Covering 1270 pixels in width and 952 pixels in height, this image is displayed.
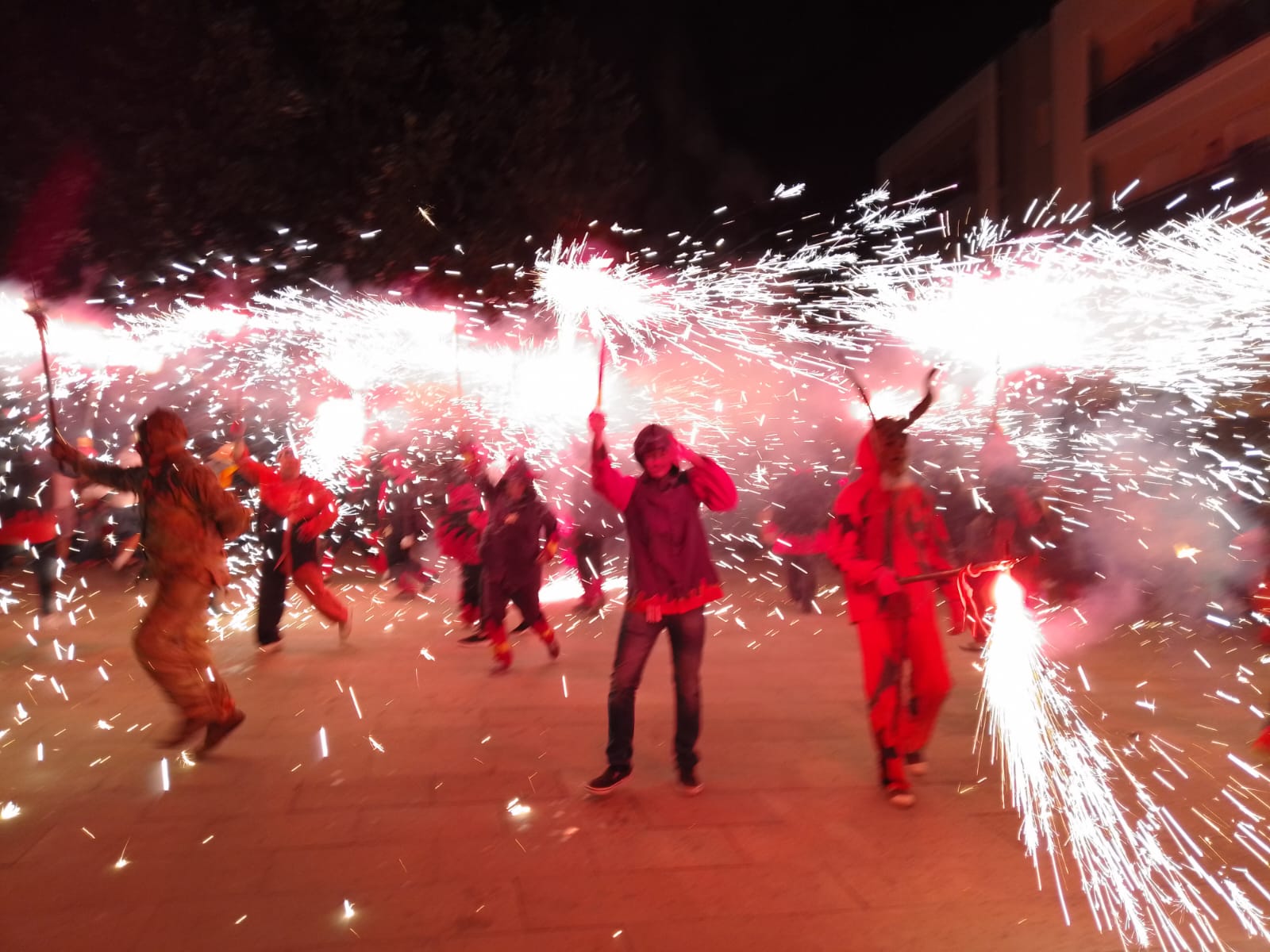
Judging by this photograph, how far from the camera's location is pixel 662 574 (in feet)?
15.6

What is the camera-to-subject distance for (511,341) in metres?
14.4

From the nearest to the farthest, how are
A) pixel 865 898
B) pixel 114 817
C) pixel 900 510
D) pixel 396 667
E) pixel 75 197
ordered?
pixel 865 898, pixel 114 817, pixel 900 510, pixel 396 667, pixel 75 197

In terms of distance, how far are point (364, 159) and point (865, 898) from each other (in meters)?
11.2

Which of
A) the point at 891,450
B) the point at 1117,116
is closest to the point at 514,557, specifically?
the point at 891,450

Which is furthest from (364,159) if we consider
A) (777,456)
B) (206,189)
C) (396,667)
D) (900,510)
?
(900,510)

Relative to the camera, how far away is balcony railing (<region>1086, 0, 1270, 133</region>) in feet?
52.2

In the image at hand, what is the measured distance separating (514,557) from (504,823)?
10.3 feet

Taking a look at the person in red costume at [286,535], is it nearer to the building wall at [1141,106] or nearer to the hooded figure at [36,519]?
the hooded figure at [36,519]

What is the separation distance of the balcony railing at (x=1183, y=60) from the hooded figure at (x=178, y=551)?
16307 mm

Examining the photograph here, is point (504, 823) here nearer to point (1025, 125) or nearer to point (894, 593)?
point (894, 593)

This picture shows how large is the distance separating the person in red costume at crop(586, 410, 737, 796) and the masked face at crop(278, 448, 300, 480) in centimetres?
361

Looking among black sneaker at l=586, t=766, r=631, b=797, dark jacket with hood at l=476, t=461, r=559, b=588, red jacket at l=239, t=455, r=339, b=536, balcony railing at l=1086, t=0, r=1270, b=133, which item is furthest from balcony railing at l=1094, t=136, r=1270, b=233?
black sneaker at l=586, t=766, r=631, b=797

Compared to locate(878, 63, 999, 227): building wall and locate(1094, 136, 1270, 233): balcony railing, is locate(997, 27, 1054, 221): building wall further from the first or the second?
locate(1094, 136, 1270, 233): balcony railing

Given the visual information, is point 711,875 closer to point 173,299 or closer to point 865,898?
point 865,898
